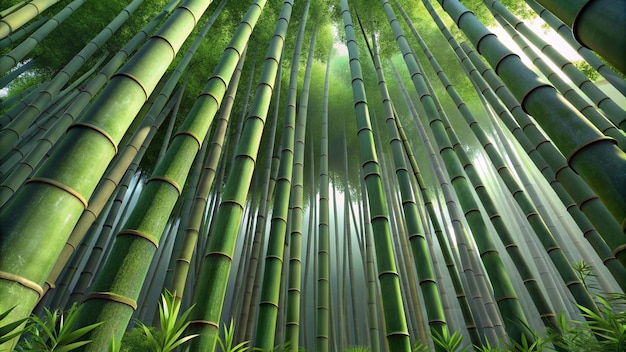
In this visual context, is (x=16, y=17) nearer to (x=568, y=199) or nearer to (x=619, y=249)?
(x=619, y=249)

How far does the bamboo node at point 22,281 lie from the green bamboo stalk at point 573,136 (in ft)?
4.50

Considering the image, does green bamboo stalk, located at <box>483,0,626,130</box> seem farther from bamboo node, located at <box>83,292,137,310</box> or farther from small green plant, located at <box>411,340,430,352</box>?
bamboo node, located at <box>83,292,137,310</box>

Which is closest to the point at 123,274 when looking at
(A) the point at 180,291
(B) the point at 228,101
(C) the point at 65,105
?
(A) the point at 180,291

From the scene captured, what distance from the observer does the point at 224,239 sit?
1.48m

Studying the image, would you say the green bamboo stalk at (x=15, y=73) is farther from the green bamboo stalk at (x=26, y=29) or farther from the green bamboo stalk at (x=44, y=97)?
the green bamboo stalk at (x=44, y=97)

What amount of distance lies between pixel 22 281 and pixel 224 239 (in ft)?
2.41

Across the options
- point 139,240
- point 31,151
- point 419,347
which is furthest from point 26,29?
point 419,347

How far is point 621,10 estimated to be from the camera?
86 centimetres

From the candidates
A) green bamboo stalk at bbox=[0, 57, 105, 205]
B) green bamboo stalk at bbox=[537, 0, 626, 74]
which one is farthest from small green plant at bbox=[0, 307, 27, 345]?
green bamboo stalk at bbox=[0, 57, 105, 205]

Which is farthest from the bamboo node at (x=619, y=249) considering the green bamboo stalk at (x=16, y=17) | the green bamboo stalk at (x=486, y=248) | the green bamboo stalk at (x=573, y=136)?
the green bamboo stalk at (x=16, y=17)

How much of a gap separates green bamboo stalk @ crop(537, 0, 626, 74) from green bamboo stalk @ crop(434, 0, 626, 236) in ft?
0.70

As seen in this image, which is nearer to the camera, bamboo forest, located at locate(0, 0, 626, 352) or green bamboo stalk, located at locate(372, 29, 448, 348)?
bamboo forest, located at locate(0, 0, 626, 352)

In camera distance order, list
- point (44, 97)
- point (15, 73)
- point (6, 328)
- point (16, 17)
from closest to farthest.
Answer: point (6, 328) → point (16, 17) → point (44, 97) → point (15, 73)

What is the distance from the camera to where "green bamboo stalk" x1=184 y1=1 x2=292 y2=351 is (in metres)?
1.32
